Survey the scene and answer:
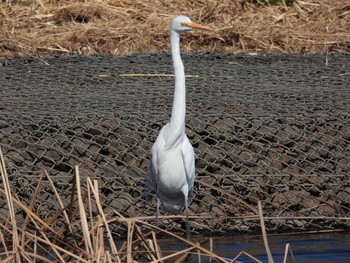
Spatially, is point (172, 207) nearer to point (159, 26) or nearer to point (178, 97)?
point (178, 97)

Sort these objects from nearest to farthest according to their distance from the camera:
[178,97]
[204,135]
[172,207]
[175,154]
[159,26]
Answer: [178,97], [175,154], [172,207], [204,135], [159,26]

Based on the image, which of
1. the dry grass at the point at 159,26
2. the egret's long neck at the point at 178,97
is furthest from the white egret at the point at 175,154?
the dry grass at the point at 159,26

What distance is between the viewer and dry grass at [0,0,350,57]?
8852mm

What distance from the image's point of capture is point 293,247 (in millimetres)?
5078

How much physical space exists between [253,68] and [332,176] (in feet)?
8.10

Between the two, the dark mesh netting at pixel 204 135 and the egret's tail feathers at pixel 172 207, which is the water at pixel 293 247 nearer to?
the dark mesh netting at pixel 204 135

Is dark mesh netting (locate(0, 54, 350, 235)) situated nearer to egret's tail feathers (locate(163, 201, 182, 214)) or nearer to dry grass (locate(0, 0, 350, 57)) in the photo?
egret's tail feathers (locate(163, 201, 182, 214))

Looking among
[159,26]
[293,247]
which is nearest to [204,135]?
[293,247]

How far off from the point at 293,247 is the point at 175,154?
2.83 ft

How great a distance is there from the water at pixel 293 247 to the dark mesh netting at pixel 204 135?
0.24 ft

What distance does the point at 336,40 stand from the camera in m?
9.06

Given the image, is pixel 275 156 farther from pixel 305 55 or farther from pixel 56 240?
pixel 56 240

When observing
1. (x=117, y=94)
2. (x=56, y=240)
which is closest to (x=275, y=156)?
(x=117, y=94)

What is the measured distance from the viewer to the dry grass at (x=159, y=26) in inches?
348
